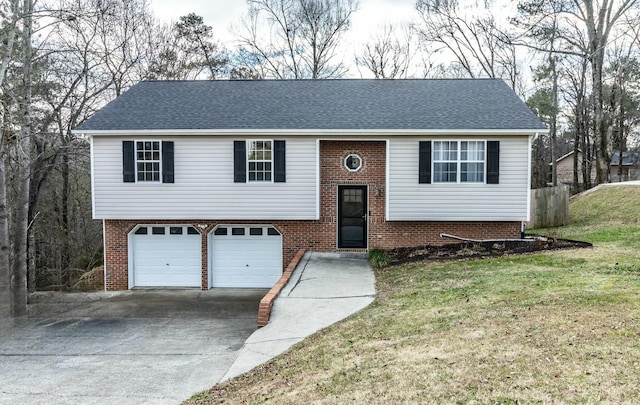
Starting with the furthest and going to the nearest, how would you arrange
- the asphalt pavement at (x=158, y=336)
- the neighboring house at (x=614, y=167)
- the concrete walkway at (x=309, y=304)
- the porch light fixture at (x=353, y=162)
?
the neighboring house at (x=614, y=167) < the porch light fixture at (x=353, y=162) < the concrete walkway at (x=309, y=304) < the asphalt pavement at (x=158, y=336)

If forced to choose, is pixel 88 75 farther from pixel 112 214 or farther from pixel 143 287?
pixel 143 287

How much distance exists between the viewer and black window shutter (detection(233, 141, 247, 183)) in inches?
533

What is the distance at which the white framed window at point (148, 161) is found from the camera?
13.7 meters

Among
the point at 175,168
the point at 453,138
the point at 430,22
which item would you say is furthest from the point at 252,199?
the point at 430,22

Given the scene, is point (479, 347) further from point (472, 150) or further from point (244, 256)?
point (244, 256)

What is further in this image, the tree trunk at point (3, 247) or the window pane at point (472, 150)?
the tree trunk at point (3, 247)

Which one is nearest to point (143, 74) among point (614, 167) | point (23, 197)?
point (23, 197)

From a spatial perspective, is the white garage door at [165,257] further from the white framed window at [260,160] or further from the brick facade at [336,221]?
the white framed window at [260,160]

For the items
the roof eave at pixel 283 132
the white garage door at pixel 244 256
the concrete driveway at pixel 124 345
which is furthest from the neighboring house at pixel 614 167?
the concrete driveway at pixel 124 345

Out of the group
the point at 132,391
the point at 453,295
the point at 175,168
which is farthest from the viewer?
the point at 175,168

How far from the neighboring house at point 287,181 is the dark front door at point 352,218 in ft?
0.10

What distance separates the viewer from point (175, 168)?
13.6m

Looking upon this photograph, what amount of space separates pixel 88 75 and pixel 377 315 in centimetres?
1728

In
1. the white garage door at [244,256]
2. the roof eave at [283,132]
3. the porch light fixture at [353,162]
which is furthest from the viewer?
the white garage door at [244,256]
